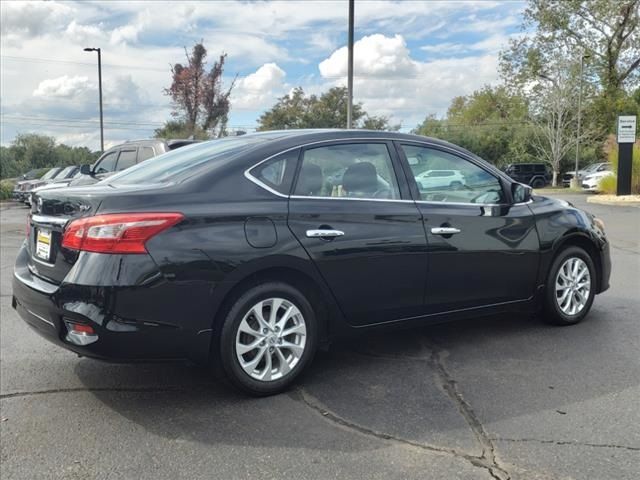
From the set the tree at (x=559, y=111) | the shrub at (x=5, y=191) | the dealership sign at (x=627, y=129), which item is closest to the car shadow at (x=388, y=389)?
the dealership sign at (x=627, y=129)

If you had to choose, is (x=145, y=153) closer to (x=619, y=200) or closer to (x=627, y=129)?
(x=619, y=200)

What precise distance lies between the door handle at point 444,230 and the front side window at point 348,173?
36cm

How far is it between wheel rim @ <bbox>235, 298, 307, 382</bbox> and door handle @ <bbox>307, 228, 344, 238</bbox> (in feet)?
1.42

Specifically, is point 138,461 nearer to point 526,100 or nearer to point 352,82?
point 352,82

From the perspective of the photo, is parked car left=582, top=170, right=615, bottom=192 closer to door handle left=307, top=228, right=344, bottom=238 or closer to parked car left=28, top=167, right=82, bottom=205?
parked car left=28, top=167, right=82, bottom=205

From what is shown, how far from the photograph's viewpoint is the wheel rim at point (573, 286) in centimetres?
511

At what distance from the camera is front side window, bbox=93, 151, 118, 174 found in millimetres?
11250

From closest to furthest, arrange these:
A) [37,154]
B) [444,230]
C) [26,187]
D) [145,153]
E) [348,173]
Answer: [348,173]
[444,230]
[145,153]
[26,187]
[37,154]

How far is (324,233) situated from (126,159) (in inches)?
315

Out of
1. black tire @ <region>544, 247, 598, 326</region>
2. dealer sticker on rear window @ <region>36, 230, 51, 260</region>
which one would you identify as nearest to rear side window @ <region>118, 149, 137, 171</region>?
dealer sticker on rear window @ <region>36, 230, 51, 260</region>

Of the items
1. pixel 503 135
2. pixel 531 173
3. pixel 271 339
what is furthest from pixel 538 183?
pixel 271 339

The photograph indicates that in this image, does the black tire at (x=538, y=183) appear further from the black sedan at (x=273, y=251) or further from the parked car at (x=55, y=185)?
the black sedan at (x=273, y=251)

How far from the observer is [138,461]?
2971 millimetres

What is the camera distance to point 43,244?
12.0 feet
